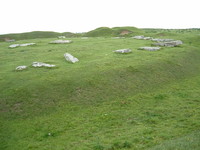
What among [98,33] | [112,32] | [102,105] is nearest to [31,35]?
[98,33]

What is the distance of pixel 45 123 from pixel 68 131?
99.4 inches

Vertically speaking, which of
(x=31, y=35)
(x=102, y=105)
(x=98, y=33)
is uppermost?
(x=31, y=35)

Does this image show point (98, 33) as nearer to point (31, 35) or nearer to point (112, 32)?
point (112, 32)

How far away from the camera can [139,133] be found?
13.8 metres

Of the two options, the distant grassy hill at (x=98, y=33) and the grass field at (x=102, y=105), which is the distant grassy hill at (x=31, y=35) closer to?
the distant grassy hill at (x=98, y=33)

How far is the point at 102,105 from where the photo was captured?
1858cm

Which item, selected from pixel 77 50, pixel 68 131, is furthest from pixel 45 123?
pixel 77 50

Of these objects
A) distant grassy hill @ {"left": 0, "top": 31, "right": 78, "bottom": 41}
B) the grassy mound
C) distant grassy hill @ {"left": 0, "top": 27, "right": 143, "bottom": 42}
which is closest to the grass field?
the grassy mound

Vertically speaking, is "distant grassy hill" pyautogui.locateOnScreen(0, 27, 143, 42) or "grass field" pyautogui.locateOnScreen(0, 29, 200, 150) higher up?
"distant grassy hill" pyautogui.locateOnScreen(0, 27, 143, 42)

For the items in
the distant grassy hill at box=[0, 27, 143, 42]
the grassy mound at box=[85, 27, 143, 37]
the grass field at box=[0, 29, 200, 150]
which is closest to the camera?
the grass field at box=[0, 29, 200, 150]

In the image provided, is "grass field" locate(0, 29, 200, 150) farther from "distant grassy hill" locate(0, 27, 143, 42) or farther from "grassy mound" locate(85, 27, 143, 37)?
"distant grassy hill" locate(0, 27, 143, 42)

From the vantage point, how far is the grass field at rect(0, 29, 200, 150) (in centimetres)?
1344

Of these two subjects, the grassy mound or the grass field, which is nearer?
the grass field

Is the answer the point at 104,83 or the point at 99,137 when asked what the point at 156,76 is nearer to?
the point at 104,83
